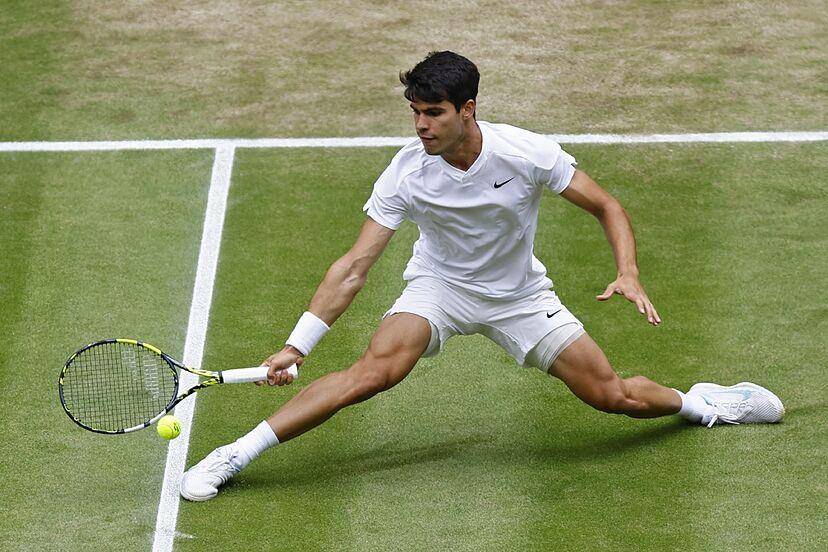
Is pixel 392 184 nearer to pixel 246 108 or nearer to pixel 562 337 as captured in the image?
pixel 562 337

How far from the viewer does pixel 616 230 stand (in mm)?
7656

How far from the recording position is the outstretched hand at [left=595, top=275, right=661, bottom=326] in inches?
284

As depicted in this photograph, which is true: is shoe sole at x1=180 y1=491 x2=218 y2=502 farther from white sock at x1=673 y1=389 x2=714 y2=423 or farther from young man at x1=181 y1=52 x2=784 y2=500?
white sock at x1=673 y1=389 x2=714 y2=423

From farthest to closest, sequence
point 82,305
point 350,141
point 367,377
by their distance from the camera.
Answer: point 350,141 → point 82,305 → point 367,377

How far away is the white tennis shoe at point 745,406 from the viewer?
8.36m

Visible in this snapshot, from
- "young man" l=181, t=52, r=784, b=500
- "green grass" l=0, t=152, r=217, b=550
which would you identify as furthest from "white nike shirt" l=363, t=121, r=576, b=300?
"green grass" l=0, t=152, r=217, b=550

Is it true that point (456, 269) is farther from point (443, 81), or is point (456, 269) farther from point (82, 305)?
point (82, 305)

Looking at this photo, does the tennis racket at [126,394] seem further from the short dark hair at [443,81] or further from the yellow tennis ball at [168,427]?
the short dark hair at [443,81]

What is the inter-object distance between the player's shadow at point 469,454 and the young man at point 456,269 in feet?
0.89

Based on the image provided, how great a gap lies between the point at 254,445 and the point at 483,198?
1.75 meters

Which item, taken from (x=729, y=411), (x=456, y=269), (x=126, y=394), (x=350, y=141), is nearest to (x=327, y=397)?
(x=456, y=269)

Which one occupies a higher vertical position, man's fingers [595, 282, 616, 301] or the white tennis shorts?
man's fingers [595, 282, 616, 301]

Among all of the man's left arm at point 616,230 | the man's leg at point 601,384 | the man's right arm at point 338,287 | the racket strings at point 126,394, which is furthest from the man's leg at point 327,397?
the man's left arm at point 616,230

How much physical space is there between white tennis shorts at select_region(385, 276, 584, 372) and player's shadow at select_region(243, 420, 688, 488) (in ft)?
1.86
